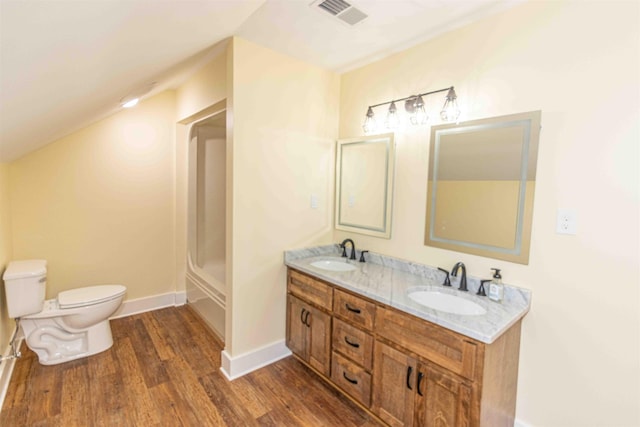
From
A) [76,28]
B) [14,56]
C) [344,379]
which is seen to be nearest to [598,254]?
[344,379]

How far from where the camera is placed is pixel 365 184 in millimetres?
2514

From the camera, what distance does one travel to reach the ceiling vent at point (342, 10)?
1681 mm

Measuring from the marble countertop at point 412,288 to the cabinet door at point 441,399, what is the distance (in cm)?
26

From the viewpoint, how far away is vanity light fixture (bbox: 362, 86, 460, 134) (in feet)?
6.36

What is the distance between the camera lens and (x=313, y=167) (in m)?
2.61

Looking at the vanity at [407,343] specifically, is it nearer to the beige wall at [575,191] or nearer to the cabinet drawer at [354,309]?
the cabinet drawer at [354,309]

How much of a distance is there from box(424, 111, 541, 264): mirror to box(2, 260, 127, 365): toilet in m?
2.64

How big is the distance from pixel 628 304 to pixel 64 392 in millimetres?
3244

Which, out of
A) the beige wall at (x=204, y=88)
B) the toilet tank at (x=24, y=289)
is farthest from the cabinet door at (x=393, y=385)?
the toilet tank at (x=24, y=289)

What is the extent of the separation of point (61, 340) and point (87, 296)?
364mm

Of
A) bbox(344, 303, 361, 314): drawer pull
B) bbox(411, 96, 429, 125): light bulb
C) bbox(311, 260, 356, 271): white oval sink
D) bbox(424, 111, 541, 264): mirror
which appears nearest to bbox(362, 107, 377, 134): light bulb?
bbox(411, 96, 429, 125): light bulb

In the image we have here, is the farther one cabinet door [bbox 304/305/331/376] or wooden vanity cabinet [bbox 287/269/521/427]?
cabinet door [bbox 304/305/331/376]

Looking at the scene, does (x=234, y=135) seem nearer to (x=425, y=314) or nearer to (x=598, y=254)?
(x=425, y=314)

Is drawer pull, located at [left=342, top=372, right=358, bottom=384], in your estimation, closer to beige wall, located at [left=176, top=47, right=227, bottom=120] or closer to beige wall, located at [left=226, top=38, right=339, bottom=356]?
beige wall, located at [left=226, top=38, right=339, bottom=356]
